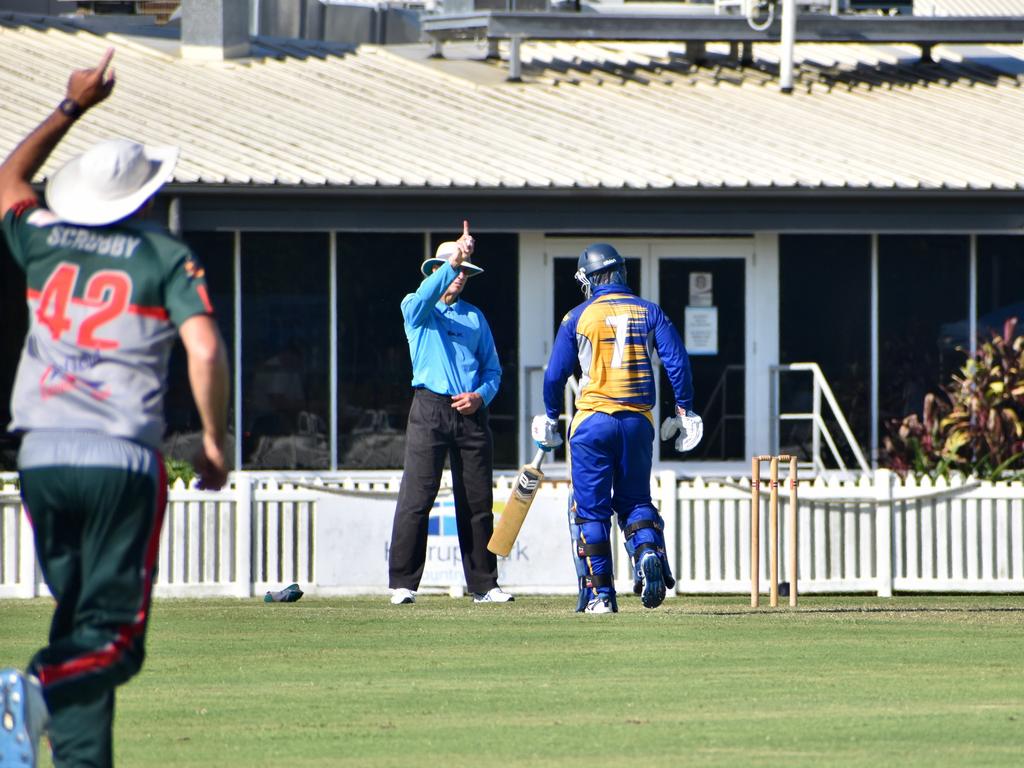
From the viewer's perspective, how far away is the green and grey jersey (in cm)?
511

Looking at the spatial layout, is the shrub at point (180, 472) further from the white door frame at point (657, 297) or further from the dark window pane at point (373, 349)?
the white door frame at point (657, 297)

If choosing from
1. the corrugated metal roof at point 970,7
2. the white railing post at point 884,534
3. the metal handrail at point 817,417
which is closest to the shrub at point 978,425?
the metal handrail at point 817,417

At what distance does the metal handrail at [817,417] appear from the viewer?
1667cm

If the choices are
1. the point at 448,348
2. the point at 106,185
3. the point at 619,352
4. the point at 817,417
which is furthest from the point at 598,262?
the point at 817,417

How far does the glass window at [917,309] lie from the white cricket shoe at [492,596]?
252 inches

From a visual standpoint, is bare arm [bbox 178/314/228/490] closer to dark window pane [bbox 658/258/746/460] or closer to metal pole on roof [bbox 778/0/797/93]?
dark window pane [bbox 658/258/746/460]

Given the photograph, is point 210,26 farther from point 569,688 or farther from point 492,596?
point 569,688

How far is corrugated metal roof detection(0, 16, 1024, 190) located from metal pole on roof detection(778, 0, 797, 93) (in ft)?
0.66

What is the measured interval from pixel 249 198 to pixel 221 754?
1014 centimetres

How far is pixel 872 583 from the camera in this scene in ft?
44.9

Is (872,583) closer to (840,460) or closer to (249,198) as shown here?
(840,460)

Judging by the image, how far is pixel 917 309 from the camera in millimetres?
17500

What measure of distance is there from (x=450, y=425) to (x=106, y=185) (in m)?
6.43

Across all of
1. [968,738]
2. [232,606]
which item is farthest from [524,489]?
[968,738]
